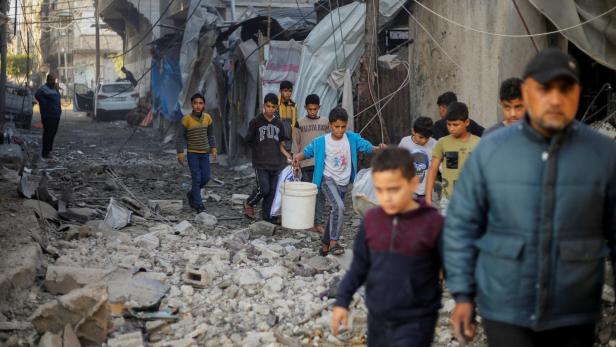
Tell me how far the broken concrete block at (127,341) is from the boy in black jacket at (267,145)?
4.32 meters

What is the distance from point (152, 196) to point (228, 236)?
3.40 m

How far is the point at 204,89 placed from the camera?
57.3 ft

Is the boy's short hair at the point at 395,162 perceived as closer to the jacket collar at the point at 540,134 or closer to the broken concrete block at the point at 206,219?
the jacket collar at the point at 540,134

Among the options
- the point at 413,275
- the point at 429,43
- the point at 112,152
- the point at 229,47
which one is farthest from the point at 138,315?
the point at 112,152

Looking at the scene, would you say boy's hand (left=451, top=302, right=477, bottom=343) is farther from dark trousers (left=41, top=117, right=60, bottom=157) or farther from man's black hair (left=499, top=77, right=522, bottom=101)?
dark trousers (left=41, top=117, right=60, bottom=157)

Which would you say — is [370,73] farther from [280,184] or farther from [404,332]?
[404,332]

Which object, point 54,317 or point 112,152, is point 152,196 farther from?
point 112,152

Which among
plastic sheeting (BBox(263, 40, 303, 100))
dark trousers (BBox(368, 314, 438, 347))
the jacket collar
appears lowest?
dark trousers (BBox(368, 314, 438, 347))

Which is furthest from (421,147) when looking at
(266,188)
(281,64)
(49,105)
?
(49,105)

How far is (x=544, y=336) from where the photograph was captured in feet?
9.21

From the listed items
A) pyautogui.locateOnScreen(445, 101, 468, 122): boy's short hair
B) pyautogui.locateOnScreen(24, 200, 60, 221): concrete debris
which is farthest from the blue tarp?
pyautogui.locateOnScreen(445, 101, 468, 122): boy's short hair

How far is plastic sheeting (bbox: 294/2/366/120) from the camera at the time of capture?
12125 mm

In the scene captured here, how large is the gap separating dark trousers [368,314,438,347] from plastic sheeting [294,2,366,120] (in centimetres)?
916

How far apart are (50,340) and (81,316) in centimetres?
35
